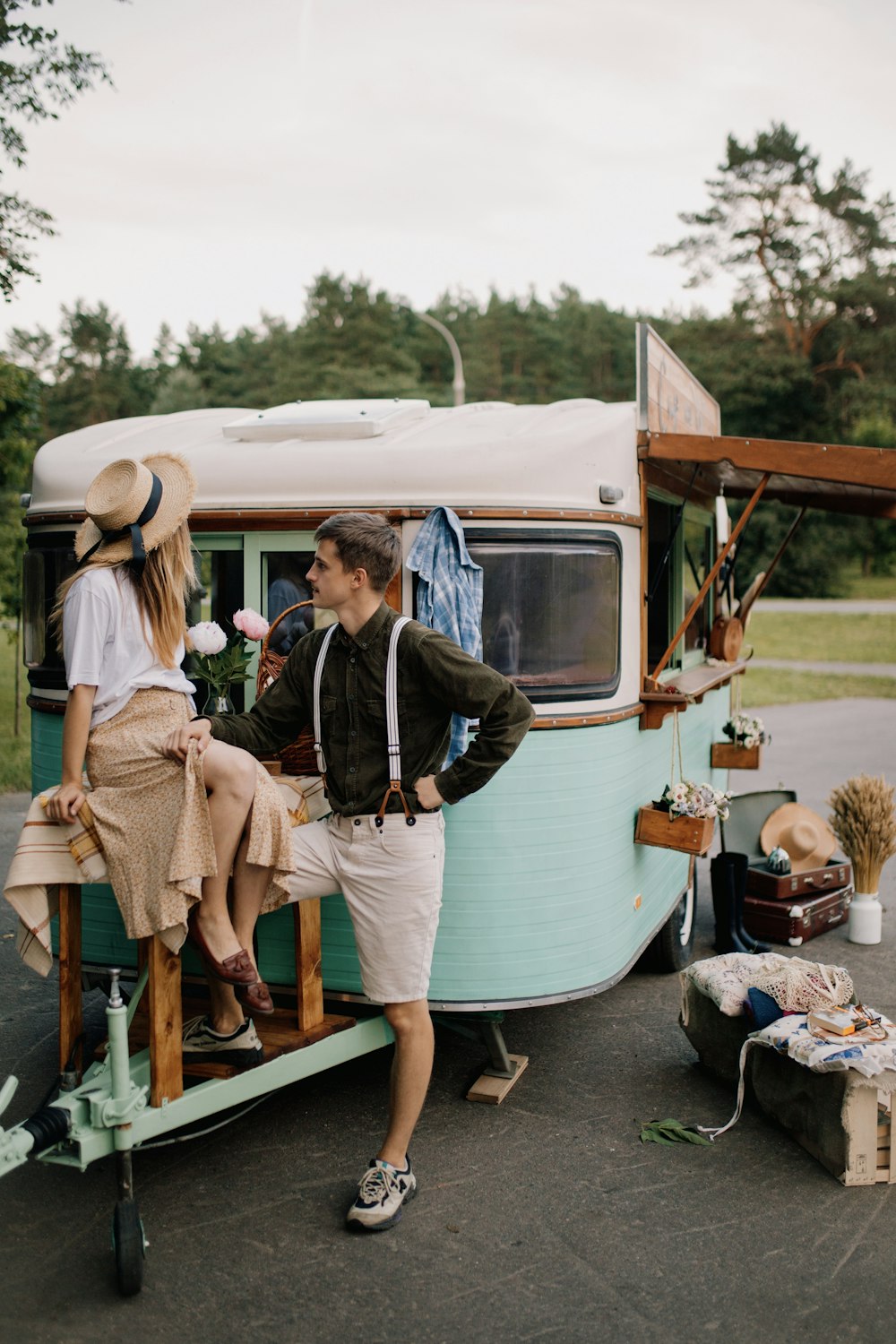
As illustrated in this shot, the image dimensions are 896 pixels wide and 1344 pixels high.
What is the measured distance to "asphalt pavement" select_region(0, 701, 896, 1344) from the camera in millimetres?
3229

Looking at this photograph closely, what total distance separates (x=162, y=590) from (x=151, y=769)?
525 millimetres

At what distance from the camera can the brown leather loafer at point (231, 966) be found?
3.45 m

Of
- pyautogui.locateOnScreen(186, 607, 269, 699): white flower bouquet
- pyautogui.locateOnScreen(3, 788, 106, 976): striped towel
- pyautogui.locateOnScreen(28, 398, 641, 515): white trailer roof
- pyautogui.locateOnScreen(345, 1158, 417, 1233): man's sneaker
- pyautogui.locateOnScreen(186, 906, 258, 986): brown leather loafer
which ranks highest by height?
Result: pyautogui.locateOnScreen(28, 398, 641, 515): white trailer roof

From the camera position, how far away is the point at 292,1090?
4719 mm

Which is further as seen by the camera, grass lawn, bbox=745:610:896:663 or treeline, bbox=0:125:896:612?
treeline, bbox=0:125:896:612

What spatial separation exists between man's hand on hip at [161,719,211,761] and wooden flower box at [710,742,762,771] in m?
4.35

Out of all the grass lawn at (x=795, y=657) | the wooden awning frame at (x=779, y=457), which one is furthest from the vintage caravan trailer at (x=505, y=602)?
the grass lawn at (x=795, y=657)

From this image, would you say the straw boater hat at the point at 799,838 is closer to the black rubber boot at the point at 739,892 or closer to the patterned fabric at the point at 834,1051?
the black rubber boot at the point at 739,892

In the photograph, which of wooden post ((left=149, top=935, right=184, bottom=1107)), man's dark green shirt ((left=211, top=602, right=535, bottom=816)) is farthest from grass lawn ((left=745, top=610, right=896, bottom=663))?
wooden post ((left=149, top=935, right=184, bottom=1107))

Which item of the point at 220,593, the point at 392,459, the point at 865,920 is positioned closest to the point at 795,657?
the point at 865,920

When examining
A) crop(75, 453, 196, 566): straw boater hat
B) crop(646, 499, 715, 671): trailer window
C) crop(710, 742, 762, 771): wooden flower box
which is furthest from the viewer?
crop(710, 742, 762, 771): wooden flower box

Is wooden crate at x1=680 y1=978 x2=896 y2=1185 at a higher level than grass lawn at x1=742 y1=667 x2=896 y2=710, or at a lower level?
higher

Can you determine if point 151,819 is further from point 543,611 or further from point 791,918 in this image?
point 791,918

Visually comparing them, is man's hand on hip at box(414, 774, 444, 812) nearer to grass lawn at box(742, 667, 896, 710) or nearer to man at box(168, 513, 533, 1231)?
man at box(168, 513, 533, 1231)
